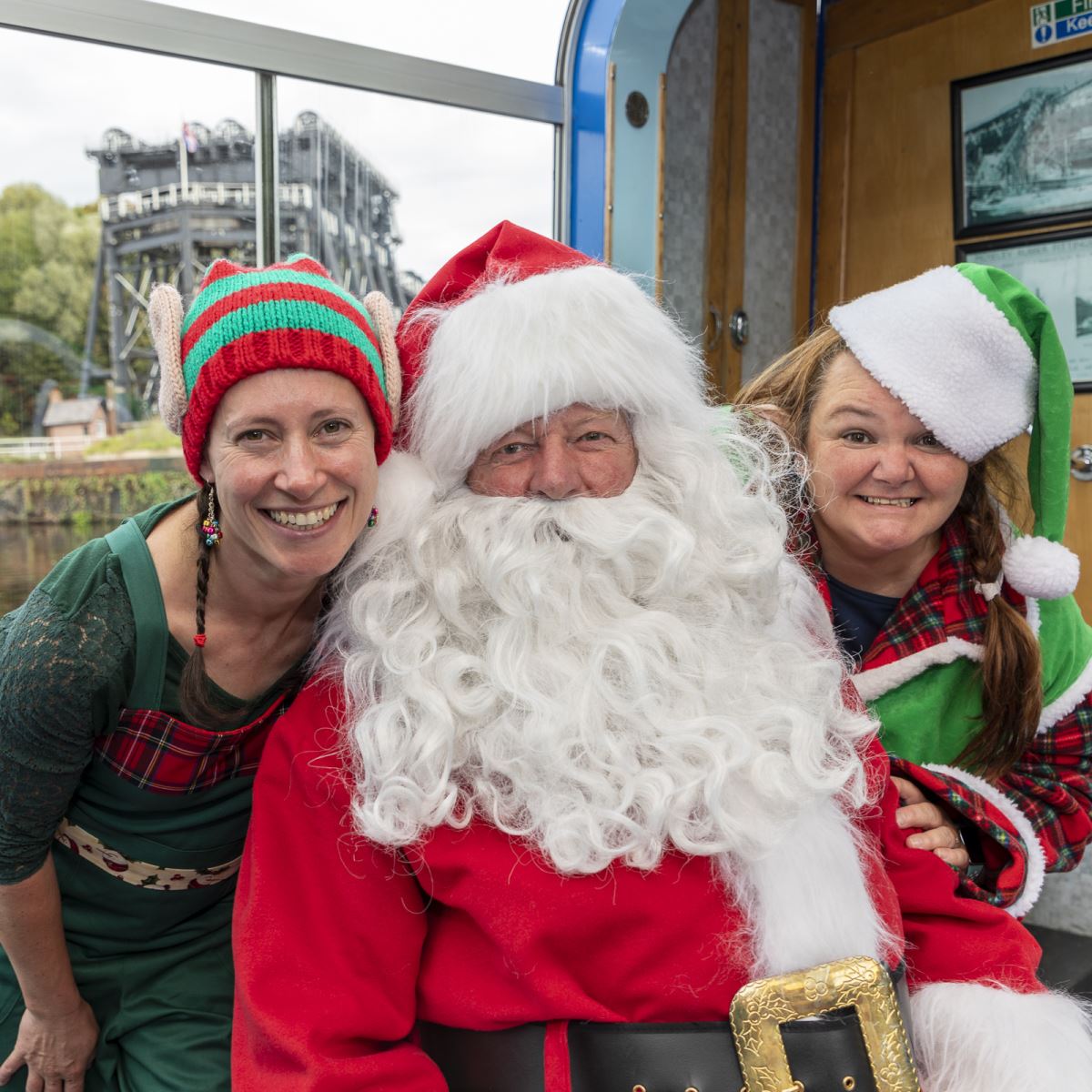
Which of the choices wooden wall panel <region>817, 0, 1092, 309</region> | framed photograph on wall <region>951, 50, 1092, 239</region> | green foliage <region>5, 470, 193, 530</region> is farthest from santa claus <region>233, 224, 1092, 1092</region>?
wooden wall panel <region>817, 0, 1092, 309</region>

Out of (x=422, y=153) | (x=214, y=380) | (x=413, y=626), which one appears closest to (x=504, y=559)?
(x=413, y=626)

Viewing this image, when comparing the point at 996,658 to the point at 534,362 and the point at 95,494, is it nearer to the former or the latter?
the point at 534,362

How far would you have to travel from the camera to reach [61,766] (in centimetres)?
142

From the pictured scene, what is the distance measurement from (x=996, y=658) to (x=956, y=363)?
0.49 m

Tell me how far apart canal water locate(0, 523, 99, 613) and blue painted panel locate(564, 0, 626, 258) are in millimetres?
1845

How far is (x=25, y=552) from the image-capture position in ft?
9.82

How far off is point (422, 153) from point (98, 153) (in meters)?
0.97

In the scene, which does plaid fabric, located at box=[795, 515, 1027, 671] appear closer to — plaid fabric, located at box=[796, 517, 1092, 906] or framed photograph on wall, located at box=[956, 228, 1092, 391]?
plaid fabric, located at box=[796, 517, 1092, 906]

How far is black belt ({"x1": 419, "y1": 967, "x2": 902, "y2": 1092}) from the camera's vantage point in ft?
4.17

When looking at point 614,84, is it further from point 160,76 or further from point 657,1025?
point 657,1025

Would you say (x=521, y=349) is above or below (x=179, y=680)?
above

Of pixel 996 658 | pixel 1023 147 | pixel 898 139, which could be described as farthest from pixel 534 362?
pixel 898 139

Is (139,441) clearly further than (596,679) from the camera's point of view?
Yes

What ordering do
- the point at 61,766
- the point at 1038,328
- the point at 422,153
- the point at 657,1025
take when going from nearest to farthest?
the point at 657,1025 < the point at 61,766 < the point at 1038,328 < the point at 422,153
